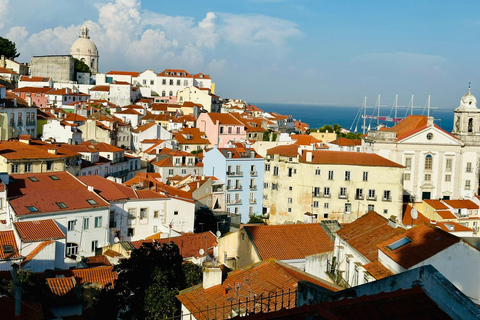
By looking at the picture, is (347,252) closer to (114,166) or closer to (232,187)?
(232,187)

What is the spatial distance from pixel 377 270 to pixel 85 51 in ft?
385

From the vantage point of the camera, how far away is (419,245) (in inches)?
551

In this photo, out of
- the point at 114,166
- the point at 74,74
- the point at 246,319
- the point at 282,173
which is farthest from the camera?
the point at 74,74

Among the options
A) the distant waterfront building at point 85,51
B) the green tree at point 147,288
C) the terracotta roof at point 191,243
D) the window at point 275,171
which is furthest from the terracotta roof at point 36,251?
the distant waterfront building at point 85,51

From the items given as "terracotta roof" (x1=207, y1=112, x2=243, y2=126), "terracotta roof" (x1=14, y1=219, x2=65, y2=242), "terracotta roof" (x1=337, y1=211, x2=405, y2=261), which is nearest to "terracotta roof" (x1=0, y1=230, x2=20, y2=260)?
"terracotta roof" (x1=14, y1=219, x2=65, y2=242)

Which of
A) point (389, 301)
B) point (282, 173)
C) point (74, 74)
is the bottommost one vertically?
point (282, 173)

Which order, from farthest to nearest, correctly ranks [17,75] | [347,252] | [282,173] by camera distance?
[17,75] < [282,173] < [347,252]

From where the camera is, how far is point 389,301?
5664mm

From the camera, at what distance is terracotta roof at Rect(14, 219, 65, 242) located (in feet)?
79.0

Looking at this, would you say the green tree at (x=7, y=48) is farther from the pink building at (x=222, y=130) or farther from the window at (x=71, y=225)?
the window at (x=71, y=225)

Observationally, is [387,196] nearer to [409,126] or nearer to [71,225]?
[409,126]

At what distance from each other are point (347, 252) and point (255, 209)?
3071cm

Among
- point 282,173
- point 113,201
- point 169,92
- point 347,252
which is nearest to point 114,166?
point 282,173

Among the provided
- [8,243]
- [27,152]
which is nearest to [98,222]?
[8,243]
